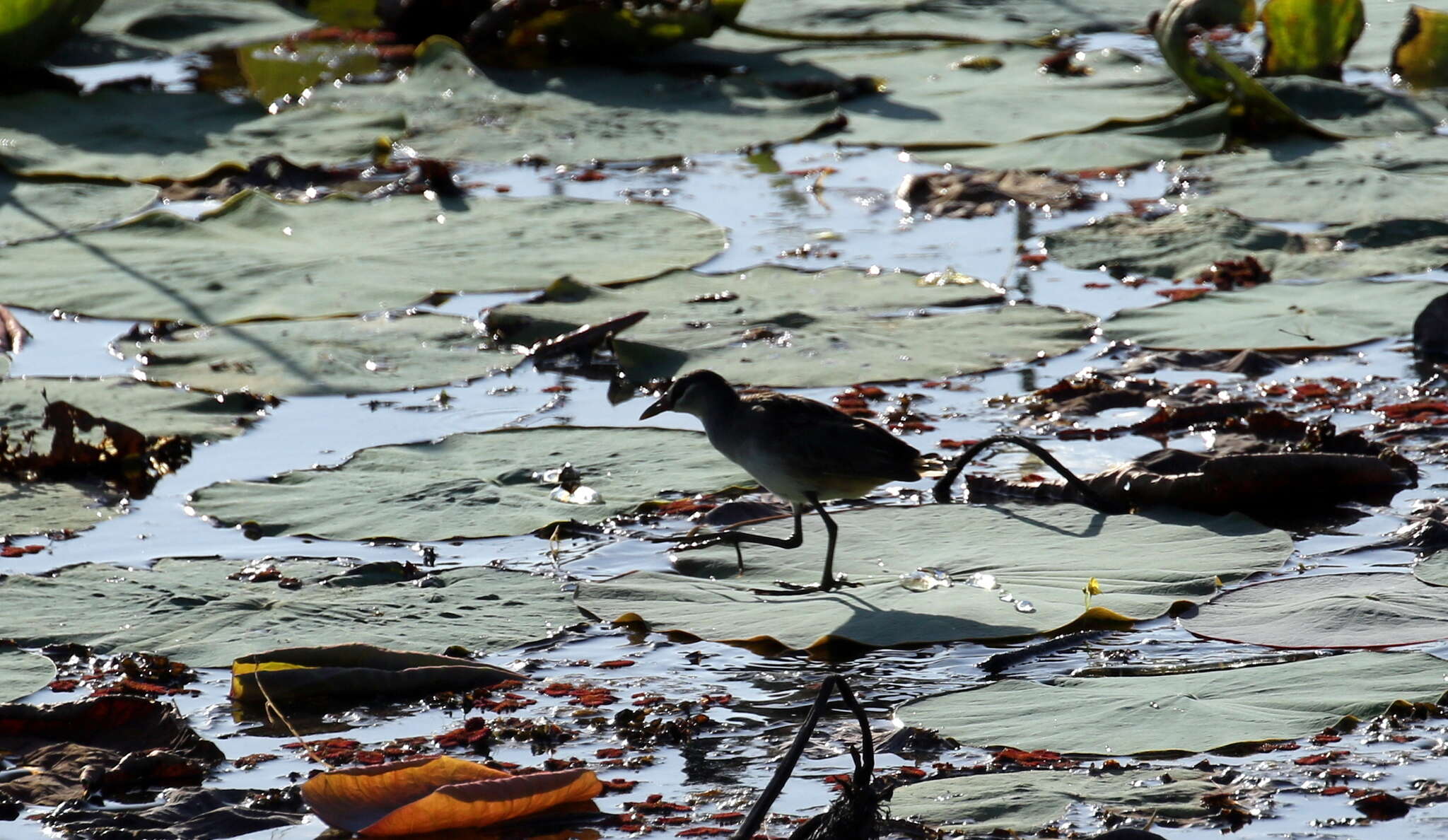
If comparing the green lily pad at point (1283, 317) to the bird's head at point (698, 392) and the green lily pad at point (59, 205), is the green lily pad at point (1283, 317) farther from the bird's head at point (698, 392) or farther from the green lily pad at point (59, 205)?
the green lily pad at point (59, 205)

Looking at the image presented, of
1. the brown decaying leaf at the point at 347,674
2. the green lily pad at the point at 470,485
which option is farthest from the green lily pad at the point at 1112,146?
the brown decaying leaf at the point at 347,674

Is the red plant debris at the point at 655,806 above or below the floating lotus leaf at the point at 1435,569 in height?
below

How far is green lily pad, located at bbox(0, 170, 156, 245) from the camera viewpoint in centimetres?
782

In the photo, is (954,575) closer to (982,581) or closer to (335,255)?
(982,581)

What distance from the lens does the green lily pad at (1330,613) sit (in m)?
3.86

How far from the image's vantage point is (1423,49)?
32.8 feet

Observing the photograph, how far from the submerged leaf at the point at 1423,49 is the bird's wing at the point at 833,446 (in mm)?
6717

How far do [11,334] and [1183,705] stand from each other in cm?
465

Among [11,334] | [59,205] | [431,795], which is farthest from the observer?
[59,205]

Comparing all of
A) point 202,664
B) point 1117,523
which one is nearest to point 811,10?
point 1117,523

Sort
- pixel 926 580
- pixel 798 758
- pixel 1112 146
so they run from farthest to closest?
pixel 1112 146
pixel 926 580
pixel 798 758

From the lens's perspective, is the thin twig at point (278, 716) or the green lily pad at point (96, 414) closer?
the thin twig at point (278, 716)

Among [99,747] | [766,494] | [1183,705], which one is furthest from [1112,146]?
[99,747]

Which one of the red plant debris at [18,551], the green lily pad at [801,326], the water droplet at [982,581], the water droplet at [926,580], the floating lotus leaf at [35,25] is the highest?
the floating lotus leaf at [35,25]
